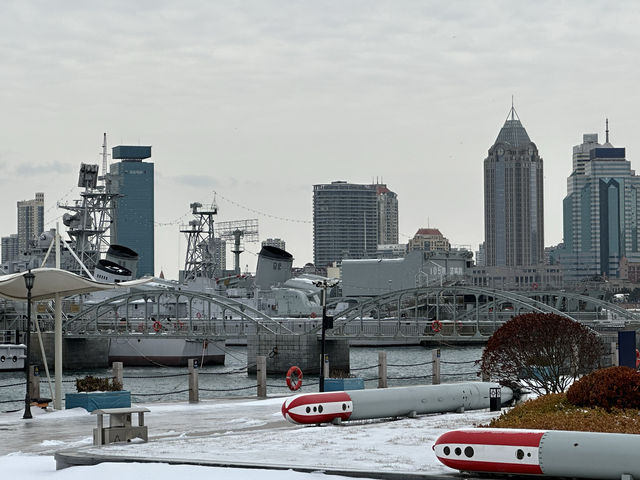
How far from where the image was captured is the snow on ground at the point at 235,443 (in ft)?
61.1

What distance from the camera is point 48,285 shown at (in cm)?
3475

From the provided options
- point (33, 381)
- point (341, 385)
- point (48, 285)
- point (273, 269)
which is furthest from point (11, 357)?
point (273, 269)

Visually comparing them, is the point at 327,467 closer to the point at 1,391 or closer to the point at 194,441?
the point at 194,441

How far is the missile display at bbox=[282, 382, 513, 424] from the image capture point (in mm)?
26031

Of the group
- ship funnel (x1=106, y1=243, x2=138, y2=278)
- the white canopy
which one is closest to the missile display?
the white canopy

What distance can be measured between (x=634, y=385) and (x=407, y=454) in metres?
4.26

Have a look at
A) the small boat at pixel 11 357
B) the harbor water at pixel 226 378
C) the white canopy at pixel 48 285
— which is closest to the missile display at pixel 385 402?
the white canopy at pixel 48 285

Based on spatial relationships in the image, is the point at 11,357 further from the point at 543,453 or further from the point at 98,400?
the point at 543,453

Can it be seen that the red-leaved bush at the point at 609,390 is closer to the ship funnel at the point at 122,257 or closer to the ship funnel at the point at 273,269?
the ship funnel at the point at 122,257

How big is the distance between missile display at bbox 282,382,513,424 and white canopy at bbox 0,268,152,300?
995cm

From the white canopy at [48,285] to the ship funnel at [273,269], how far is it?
93.9 m

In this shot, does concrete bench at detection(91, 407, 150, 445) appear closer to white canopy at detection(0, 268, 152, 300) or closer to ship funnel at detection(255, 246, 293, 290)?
white canopy at detection(0, 268, 152, 300)

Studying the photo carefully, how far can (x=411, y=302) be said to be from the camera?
15188cm

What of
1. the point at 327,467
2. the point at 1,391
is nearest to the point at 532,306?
the point at 1,391
